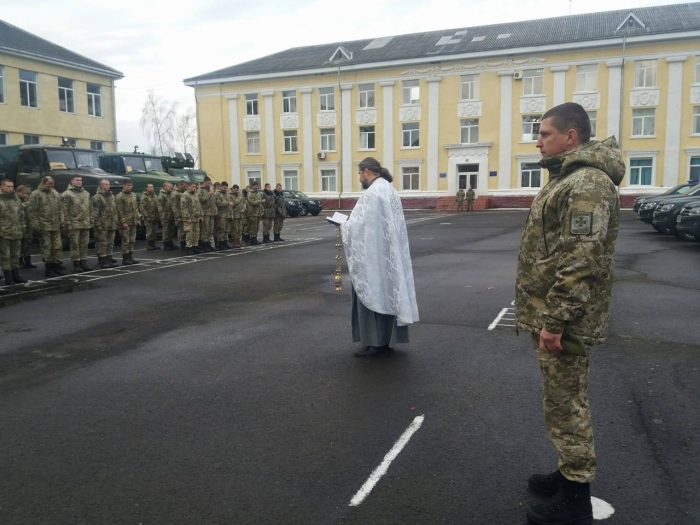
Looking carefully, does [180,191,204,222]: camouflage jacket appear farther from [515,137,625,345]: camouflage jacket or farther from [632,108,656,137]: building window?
[632,108,656,137]: building window

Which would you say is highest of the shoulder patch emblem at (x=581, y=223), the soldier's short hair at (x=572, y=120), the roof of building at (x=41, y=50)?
the roof of building at (x=41, y=50)

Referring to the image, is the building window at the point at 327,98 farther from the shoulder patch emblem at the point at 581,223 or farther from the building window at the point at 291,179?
the shoulder patch emblem at the point at 581,223

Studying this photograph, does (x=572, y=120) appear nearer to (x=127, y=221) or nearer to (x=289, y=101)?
(x=127, y=221)

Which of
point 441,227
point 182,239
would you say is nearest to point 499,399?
point 182,239

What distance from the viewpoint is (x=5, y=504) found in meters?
3.42

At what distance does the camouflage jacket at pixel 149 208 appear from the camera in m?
17.6

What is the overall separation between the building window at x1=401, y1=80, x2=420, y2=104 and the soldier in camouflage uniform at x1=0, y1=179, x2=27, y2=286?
118ft

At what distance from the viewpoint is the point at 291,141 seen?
48062 mm

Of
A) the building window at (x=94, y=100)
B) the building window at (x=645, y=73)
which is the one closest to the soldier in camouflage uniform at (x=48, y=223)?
the building window at (x=94, y=100)

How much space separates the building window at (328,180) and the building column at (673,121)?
22851mm

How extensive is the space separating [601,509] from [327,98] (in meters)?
45.8

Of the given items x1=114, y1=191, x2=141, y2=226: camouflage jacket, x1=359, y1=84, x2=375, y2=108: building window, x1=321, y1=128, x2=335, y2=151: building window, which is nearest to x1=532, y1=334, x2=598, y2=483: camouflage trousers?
x1=114, y1=191, x2=141, y2=226: camouflage jacket

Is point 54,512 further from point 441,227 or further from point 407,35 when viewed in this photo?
point 407,35

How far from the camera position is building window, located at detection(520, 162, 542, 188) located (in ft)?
137
